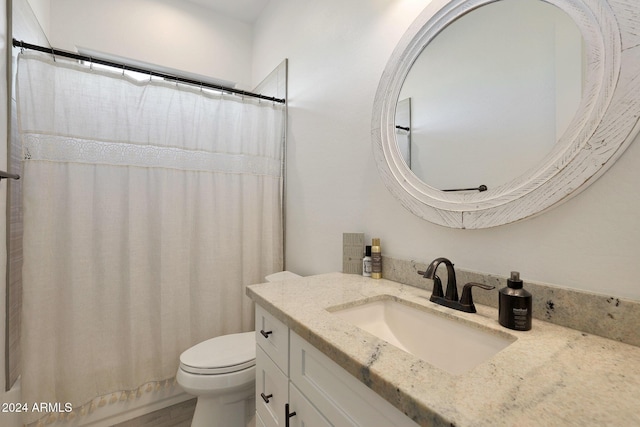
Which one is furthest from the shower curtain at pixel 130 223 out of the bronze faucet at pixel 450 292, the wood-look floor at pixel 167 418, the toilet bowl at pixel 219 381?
the bronze faucet at pixel 450 292

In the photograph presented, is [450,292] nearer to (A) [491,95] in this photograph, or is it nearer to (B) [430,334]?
(B) [430,334]

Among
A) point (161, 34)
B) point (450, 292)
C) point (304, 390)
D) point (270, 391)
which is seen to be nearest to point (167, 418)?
point (270, 391)

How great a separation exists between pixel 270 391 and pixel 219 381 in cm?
49

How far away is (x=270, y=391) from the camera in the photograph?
952mm

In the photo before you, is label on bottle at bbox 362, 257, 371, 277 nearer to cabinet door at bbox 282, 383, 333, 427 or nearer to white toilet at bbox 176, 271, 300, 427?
cabinet door at bbox 282, 383, 333, 427

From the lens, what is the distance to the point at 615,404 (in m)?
0.43

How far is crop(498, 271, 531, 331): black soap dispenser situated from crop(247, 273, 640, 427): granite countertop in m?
0.02

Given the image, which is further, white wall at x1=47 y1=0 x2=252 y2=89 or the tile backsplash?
white wall at x1=47 y1=0 x2=252 y2=89

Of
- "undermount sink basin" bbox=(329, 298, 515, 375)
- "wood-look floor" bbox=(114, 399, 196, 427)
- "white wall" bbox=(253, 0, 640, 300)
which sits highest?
"white wall" bbox=(253, 0, 640, 300)

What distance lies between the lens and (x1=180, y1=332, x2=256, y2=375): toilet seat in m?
1.31

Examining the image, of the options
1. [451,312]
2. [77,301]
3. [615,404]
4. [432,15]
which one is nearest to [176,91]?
[77,301]

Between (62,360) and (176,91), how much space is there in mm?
1567

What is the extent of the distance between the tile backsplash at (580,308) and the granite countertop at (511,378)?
2 centimetres

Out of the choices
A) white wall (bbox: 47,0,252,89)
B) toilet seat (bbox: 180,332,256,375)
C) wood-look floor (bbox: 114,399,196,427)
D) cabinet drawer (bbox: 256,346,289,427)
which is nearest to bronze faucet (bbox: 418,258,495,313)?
cabinet drawer (bbox: 256,346,289,427)
